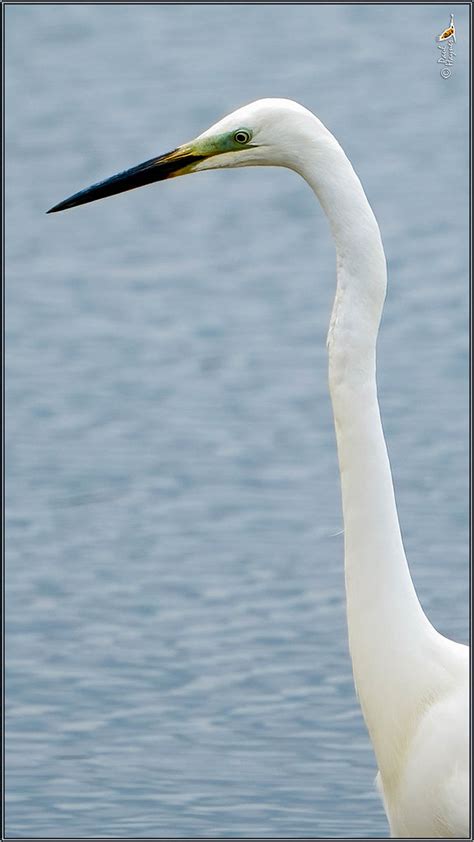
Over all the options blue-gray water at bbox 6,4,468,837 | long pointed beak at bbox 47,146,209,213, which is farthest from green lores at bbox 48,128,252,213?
blue-gray water at bbox 6,4,468,837

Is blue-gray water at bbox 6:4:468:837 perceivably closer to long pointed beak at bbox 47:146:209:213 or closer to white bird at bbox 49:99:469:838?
white bird at bbox 49:99:469:838

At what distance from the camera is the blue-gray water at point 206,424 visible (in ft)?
16.3

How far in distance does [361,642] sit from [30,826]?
165 cm

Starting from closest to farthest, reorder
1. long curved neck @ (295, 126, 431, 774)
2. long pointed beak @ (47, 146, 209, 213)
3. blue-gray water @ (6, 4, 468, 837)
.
Result: long curved neck @ (295, 126, 431, 774) → long pointed beak @ (47, 146, 209, 213) → blue-gray water @ (6, 4, 468, 837)

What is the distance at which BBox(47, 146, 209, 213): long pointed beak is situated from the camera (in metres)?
3.24

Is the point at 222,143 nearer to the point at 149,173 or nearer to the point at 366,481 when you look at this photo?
the point at 149,173

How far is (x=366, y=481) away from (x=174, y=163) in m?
0.66

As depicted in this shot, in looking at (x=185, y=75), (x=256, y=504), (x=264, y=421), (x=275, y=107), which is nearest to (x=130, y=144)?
(x=185, y=75)

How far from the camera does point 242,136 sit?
314cm

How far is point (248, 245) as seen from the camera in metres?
8.82

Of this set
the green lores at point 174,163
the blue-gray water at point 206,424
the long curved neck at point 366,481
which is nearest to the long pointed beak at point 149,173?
the green lores at point 174,163

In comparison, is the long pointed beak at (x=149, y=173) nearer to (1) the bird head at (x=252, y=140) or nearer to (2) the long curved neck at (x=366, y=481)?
(1) the bird head at (x=252, y=140)

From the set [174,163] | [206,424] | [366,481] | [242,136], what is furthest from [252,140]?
[206,424]

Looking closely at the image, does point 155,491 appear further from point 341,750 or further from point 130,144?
point 130,144
